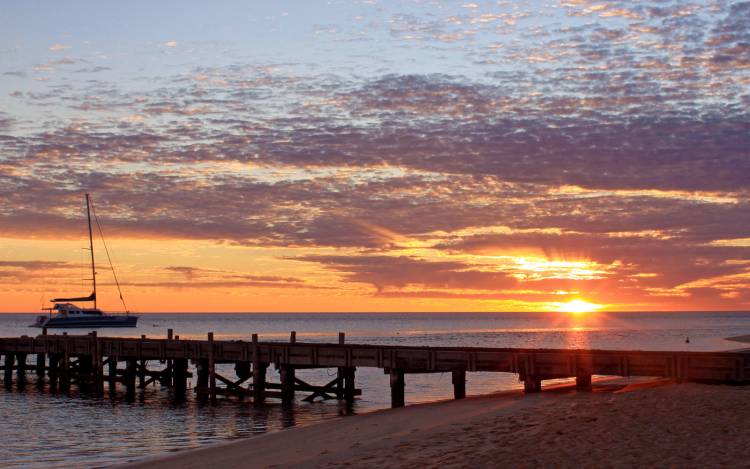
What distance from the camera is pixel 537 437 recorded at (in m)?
19.6

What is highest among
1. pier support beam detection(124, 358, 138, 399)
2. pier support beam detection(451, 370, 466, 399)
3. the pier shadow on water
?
pier support beam detection(451, 370, 466, 399)

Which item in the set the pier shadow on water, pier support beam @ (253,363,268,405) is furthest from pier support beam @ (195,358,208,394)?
pier support beam @ (253,363,268,405)

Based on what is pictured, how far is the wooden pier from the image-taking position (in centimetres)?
2959

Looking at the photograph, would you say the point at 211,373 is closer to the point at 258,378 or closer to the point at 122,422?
the point at 258,378

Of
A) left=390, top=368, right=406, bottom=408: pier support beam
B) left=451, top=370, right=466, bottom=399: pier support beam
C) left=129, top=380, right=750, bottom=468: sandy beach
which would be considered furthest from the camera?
left=390, top=368, right=406, bottom=408: pier support beam

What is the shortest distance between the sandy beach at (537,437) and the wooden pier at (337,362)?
1.30 meters

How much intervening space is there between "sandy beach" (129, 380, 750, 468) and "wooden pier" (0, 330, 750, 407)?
1305 mm

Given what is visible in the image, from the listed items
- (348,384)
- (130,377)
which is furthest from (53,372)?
(348,384)

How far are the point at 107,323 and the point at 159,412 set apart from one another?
4391 inches

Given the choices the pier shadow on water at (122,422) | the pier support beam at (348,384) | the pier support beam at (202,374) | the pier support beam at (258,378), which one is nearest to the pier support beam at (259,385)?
the pier support beam at (258,378)

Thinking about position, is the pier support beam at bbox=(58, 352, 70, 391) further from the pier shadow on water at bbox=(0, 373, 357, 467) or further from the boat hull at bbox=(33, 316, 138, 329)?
the boat hull at bbox=(33, 316, 138, 329)

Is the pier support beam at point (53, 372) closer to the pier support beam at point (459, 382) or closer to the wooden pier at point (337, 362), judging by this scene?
the wooden pier at point (337, 362)

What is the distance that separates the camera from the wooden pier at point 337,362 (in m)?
29.6

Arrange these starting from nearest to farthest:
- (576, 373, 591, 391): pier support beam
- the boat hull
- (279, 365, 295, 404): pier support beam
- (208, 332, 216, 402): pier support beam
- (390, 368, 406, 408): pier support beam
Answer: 1. (576, 373, 591, 391): pier support beam
2. (390, 368, 406, 408): pier support beam
3. (279, 365, 295, 404): pier support beam
4. (208, 332, 216, 402): pier support beam
5. the boat hull
